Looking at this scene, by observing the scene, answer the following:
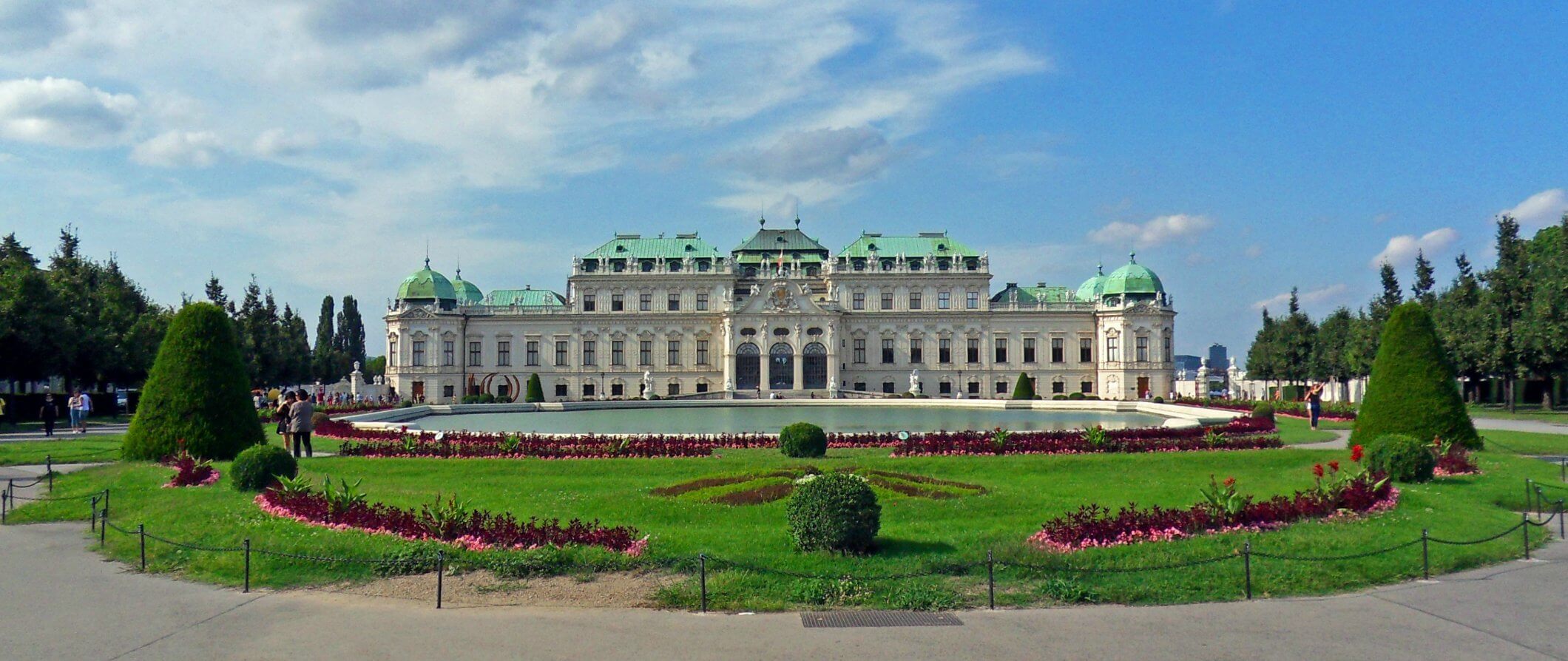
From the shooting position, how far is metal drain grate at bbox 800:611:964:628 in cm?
1020

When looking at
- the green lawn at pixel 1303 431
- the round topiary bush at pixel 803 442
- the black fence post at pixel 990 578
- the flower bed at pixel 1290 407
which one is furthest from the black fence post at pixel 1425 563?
the flower bed at pixel 1290 407

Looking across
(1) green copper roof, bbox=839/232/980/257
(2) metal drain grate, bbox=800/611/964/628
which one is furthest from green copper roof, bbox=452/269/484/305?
(2) metal drain grate, bbox=800/611/964/628

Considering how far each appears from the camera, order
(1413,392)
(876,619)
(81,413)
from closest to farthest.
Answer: (876,619) → (1413,392) → (81,413)

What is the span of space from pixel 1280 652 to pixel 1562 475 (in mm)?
16497

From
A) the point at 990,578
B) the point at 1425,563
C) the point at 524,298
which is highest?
the point at 524,298

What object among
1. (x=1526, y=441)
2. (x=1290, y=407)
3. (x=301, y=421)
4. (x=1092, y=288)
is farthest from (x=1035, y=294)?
(x=301, y=421)

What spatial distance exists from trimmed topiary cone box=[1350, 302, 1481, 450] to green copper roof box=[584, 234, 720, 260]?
2462 inches

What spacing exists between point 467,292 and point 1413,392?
2937 inches

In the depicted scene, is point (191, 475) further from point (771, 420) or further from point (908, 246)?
point (908, 246)

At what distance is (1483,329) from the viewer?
53250 millimetres

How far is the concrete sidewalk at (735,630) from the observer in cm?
920

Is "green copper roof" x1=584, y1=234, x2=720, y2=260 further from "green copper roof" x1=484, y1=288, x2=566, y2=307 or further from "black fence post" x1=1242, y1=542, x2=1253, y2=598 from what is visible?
"black fence post" x1=1242, y1=542, x2=1253, y2=598

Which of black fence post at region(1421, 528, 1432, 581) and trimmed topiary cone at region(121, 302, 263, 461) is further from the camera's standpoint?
trimmed topiary cone at region(121, 302, 263, 461)

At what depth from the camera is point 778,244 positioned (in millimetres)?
86312
